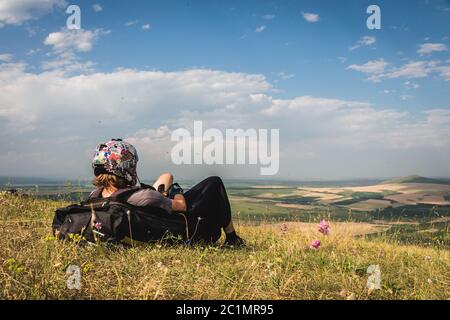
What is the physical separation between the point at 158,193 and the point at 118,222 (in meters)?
0.73

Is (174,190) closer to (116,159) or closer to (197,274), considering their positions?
(116,159)

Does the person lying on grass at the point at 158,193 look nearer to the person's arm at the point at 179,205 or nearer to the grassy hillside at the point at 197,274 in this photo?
the person's arm at the point at 179,205

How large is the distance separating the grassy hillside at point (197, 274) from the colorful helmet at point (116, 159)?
113 cm

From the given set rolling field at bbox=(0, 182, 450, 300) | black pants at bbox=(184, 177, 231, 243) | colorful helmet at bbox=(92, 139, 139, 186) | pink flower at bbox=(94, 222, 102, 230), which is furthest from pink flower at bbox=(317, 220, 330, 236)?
pink flower at bbox=(94, 222, 102, 230)

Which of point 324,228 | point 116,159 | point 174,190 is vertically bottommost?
point 324,228

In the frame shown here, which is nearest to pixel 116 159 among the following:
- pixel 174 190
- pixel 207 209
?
pixel 174 190

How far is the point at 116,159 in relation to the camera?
6.30 metres

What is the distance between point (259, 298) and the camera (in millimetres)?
4055

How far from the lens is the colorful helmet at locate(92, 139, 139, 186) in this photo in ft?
20.7

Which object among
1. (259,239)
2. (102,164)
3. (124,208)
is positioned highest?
(102,164)

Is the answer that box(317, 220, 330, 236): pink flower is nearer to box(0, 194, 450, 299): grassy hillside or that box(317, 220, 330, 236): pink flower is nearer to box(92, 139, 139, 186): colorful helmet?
box(0, 194, 450, 299): grassy hillside
